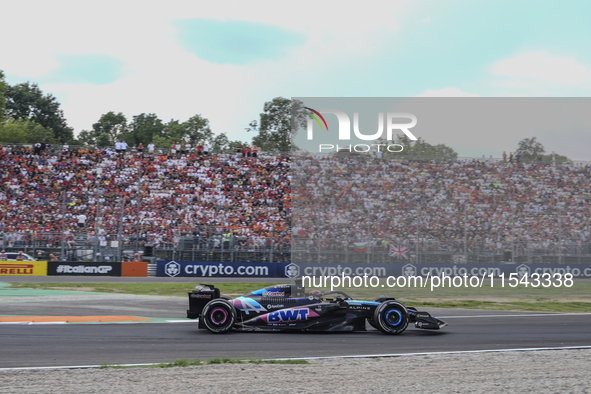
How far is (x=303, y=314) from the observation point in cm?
1060

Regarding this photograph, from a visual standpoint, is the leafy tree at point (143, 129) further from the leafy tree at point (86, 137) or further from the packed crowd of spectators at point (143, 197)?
the packed crowd of spectators at point (143, 197)

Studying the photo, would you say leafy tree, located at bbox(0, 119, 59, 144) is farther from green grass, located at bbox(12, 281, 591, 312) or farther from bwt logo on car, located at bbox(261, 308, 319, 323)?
bwt logo on car, located at bbox(261, 308, 319, 323)

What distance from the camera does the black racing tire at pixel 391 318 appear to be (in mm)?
10508

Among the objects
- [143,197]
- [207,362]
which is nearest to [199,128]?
[143,197]

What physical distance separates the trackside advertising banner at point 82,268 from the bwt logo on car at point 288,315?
680 inches

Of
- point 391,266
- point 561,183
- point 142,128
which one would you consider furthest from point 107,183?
point 142,128

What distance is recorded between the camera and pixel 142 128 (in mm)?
77125

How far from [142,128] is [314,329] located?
70.6m

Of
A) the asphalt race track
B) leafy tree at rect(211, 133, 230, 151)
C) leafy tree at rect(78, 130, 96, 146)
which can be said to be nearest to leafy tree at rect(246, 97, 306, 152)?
leafy tree at rect(211, 133, 230, 151)

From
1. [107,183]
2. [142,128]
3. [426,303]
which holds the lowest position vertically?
[426,303]

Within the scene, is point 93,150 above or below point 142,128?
below

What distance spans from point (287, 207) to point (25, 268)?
1261cm

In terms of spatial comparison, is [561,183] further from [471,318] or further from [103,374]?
[103,374]

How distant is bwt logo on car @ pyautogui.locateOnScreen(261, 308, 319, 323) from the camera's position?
10.6m
